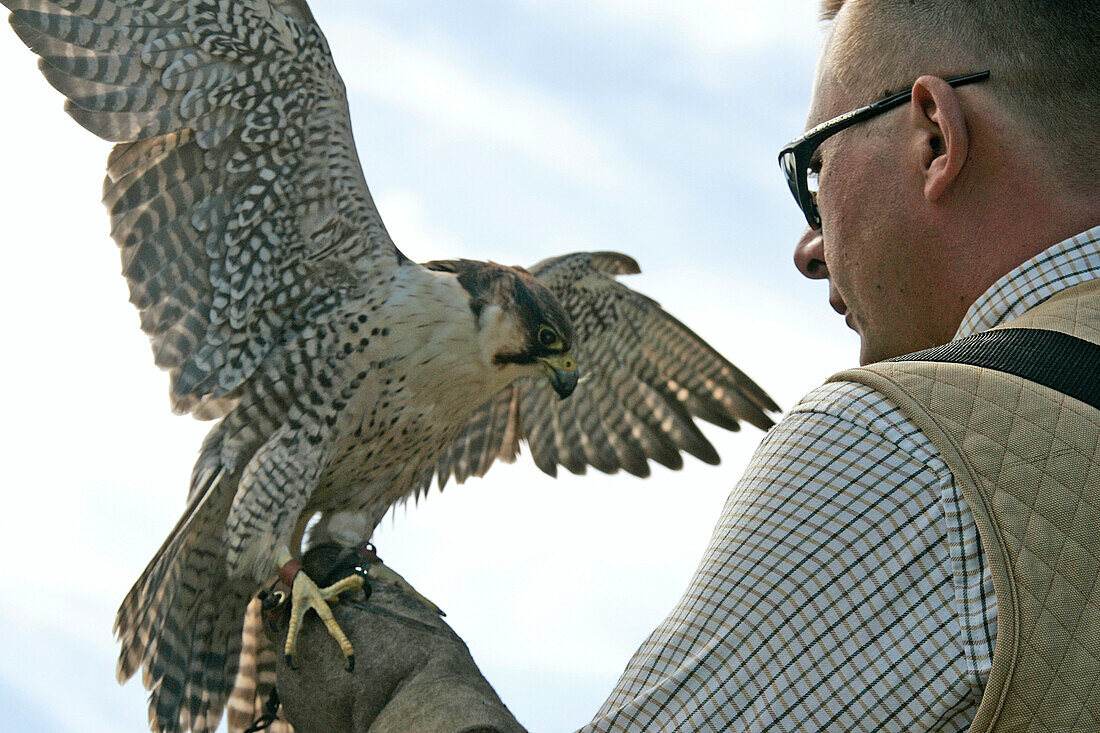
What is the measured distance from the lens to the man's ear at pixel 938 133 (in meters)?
1.24

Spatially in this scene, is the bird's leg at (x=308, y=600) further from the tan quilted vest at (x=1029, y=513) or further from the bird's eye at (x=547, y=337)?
the tan quilted vest at (x=1029, y=513)

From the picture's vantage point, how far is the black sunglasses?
136 cm

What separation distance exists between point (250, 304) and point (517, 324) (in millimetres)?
789

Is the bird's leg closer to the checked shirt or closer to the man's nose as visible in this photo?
the man's nose

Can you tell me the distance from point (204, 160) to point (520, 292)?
992 millimetres

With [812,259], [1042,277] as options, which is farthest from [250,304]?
[1042,277]

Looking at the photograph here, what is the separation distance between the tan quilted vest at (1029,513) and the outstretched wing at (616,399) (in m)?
3.14

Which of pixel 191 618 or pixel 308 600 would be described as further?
pixel 191 618

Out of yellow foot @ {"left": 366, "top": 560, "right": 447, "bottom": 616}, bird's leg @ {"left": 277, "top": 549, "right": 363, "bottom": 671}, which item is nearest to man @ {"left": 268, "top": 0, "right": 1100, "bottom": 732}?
bird's leg @ {"left": 277, "top": 549, "right": 363, "bottom": 671}

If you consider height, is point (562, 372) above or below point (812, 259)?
above

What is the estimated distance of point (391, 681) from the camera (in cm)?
188

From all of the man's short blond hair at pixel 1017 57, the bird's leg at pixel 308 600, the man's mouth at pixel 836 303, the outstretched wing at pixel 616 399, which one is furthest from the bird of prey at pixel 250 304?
the man's short blond hair at pixel 1017 57

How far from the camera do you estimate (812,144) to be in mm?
1527

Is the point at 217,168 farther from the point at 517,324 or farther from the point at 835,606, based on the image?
the point at 835,606
